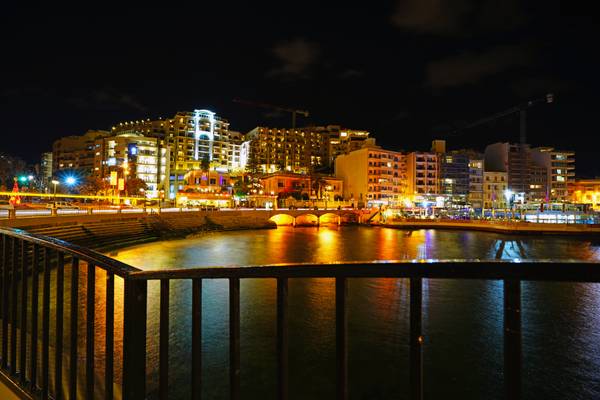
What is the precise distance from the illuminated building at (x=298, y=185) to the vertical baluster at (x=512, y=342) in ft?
273

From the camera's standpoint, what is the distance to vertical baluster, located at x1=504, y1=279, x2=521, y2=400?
1637mm

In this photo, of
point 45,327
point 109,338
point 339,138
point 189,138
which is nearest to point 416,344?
point 109,338

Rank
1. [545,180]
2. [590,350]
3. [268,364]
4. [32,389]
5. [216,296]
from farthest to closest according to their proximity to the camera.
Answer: [545,180] → [216,296] → [590,350] → [268,364] → [32,389]

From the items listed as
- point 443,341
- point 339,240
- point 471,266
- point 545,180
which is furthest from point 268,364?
point 545,180

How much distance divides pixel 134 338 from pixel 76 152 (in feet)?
391

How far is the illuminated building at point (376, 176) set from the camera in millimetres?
87750

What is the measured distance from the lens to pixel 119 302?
14.6 meters

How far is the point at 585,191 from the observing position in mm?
107375

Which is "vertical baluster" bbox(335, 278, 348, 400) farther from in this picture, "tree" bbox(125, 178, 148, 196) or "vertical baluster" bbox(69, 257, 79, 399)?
"tree" bbox(125, 178, 148, 196)

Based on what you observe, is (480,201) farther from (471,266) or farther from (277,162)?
(471,266)

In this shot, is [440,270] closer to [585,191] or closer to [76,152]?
[76,152]

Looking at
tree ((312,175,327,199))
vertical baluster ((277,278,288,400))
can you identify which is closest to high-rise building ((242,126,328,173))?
tree ((312,175,327,199))

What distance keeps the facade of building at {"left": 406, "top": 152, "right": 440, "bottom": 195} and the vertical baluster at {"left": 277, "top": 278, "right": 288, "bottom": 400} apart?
9428 centimetres

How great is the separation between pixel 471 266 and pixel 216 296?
1718cm
